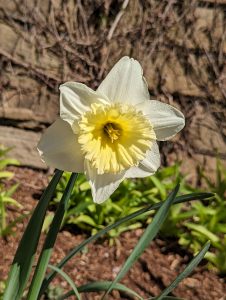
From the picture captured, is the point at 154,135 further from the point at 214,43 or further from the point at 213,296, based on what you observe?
the point at 214,43

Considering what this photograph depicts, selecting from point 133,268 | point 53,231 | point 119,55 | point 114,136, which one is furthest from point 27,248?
point 119,55

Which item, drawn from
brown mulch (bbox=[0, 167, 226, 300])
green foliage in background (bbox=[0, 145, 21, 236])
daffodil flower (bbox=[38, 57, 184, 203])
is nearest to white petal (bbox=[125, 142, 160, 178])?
daffodil flower (bbox=[38, 57, 184, 203])

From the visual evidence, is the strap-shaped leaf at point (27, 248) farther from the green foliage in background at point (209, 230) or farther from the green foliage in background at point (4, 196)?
the green foliage in background at point (209, 230)

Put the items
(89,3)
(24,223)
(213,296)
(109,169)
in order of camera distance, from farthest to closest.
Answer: (89,3)
(24,223)
(213,296)
(109,169)

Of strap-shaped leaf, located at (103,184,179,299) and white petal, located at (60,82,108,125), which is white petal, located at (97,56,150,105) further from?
strap-shaped leaf, located at (103,184,179,299)

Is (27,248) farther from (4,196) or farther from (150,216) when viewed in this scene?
(150,216)

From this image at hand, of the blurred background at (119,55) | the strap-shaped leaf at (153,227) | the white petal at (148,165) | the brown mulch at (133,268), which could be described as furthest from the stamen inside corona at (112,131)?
the blurred background at (119,55)

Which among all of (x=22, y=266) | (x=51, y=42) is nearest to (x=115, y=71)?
(x=22, y=266)
